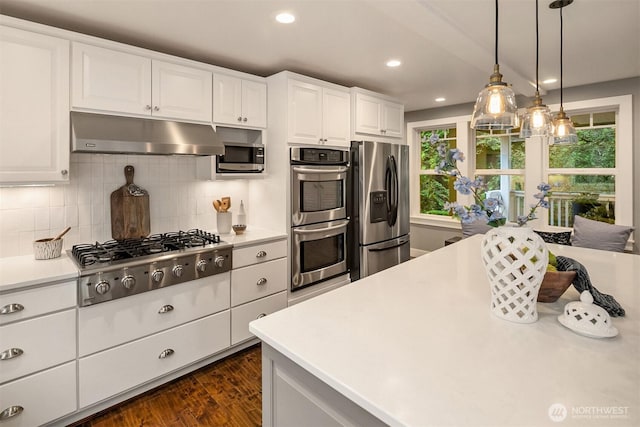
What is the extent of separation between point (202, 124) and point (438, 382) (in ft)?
8.07

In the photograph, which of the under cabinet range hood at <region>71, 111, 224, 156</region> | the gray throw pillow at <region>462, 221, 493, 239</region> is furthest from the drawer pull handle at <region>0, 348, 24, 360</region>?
the gray throw pillow at <region>462, 221, 493, 239</region>

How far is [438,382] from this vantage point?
0.84 meters

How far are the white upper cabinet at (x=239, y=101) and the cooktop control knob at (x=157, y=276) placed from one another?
1.24m

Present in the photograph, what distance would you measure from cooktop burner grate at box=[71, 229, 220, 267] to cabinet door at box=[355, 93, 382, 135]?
1.86 m

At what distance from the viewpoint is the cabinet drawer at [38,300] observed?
5.61ft

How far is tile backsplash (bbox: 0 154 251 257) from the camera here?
Answer: 2217 mm

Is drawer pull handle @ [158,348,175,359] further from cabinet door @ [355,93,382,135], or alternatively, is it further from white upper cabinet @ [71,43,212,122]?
cabinet door @ [355,93,382,135]

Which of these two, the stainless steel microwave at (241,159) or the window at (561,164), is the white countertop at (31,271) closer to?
the stainless steel microwave at (241,159)

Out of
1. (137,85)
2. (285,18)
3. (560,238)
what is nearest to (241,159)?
(137,85)

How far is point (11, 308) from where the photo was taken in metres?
1.71

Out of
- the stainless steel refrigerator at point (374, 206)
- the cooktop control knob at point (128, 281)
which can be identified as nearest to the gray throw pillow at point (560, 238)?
the stainless steel refrigerator at point (374, 206)

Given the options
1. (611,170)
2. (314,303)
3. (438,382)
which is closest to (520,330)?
(438,382)

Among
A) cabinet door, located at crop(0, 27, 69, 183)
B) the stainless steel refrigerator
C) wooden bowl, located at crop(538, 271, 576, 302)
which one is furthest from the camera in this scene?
the stainless steel refrigerator

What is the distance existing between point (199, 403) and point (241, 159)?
1.81m
